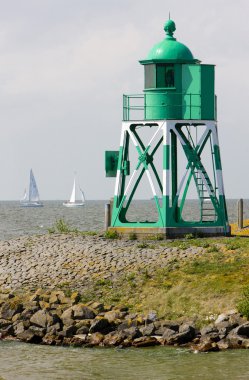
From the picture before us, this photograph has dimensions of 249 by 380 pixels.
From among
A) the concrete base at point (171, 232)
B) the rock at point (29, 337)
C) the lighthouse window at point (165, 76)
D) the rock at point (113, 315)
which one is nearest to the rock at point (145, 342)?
the rock at point (113, 315)

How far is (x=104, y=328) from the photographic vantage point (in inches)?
1384

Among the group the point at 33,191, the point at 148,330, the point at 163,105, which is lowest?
the point at 148,330

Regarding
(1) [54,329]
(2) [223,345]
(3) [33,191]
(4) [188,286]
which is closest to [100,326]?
(1) [54,329]

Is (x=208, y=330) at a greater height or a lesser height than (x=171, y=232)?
lesser

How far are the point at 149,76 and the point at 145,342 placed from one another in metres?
15.6

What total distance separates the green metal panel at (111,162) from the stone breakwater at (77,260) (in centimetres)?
363

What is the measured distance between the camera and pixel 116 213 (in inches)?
1853

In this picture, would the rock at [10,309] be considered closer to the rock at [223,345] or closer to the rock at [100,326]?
the rock at [100,326]

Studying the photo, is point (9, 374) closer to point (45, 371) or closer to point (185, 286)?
point (45, 371)

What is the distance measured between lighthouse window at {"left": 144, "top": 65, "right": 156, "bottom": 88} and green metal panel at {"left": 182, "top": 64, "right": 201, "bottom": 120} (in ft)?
4.10

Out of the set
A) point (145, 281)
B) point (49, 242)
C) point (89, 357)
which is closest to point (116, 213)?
point (49, 242)

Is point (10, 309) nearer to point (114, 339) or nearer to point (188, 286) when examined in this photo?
point (114, 339)

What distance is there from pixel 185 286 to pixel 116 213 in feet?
30.8

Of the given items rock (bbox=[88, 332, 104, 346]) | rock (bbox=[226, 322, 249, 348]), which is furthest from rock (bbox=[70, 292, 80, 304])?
rock (bbox=[226, 322, 249, 348])
